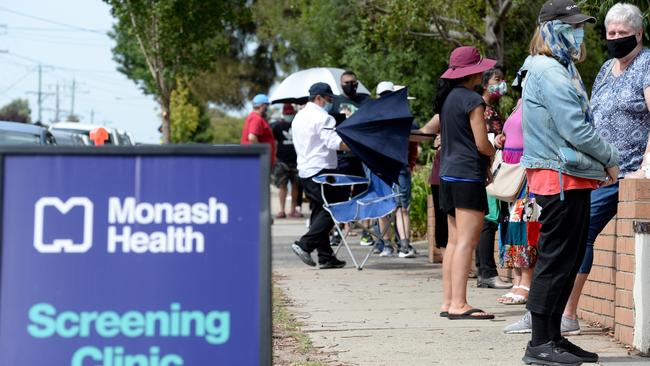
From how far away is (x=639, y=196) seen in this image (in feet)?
21.3

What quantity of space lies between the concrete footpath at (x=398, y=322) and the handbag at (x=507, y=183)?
2.69 feet

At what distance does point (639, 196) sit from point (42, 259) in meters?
3.58

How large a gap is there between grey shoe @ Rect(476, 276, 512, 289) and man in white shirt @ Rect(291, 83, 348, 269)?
2.06m

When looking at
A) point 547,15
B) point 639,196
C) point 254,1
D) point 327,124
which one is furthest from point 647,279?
point 254,1

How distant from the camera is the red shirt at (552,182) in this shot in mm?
6035

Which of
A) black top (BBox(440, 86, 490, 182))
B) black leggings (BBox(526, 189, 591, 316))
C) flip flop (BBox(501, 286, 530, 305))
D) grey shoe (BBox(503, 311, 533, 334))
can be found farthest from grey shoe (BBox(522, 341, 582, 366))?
flip flop (BBox(501, 286, 530, 305))

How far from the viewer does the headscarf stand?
623 centimetres

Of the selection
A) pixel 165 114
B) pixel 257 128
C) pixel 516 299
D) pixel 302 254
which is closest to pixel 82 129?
pixel 165 114

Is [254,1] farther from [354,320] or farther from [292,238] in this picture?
[354,320]

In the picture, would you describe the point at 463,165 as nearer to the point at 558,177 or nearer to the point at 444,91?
the point at 444,91

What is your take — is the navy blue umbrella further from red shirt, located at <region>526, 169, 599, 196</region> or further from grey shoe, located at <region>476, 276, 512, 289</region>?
red shirt, located at <region>526, 169, 599, 196</region>

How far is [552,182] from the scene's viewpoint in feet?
20.0

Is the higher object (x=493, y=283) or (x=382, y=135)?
(x=382, y=135)

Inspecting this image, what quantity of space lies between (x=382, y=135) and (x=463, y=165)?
3.35 metres
